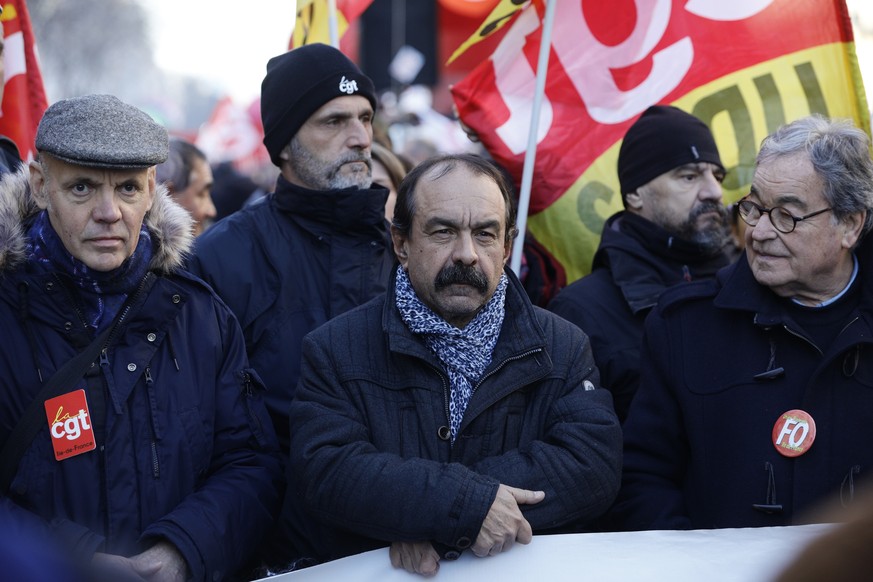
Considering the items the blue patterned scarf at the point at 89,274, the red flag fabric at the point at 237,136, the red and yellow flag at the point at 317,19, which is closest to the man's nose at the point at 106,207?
the blue patterned scarf at the point at 89,274

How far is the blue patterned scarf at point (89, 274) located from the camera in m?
3.24

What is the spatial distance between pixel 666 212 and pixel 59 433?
2.89 m

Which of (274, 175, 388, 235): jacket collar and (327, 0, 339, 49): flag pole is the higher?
(327, 0, 339, 49): flag pole

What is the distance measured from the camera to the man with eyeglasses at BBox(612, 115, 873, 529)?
339cm

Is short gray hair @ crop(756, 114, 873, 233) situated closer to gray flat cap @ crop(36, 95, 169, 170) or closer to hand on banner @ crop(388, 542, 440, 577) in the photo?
hand on banner @ crop(388, 542, 440, 577)

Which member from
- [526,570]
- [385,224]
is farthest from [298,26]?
[526,570]

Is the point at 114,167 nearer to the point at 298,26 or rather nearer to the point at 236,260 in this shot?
the point at 236,260

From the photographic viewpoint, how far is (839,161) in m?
3.56

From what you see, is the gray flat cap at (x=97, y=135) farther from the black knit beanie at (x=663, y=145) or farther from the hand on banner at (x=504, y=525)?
the black knit beanie at (x=663, y=145)

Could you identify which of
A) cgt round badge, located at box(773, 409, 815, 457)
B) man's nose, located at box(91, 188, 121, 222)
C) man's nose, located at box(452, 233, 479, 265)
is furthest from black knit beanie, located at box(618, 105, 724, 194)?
man's nose, located at box(91, 188, 121, 222)

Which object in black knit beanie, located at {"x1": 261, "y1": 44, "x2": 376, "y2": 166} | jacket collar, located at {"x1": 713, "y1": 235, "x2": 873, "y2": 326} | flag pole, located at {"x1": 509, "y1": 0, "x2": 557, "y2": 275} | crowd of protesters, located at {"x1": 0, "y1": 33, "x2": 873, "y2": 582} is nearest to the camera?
crowd of protesters, located at {"x1": 0, "y1": 33, "x2": 873, "y2": 582}

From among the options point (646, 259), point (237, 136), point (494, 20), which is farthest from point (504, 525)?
point (237, 136)

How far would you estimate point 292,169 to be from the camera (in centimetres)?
463

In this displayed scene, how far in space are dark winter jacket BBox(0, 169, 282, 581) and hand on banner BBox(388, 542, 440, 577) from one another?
536 millimetres
